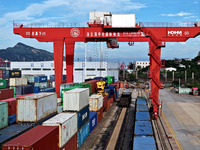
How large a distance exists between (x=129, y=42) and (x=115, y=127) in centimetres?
1294

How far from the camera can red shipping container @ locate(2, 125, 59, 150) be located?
10.2 metres

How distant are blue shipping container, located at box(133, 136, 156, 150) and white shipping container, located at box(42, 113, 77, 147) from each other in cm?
498

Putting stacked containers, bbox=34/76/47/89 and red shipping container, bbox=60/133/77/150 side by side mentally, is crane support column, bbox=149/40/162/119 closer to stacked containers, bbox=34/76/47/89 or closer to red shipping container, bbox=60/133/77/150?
red shipping container, bbox=60/133/77/150

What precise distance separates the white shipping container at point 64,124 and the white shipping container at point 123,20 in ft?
50.3

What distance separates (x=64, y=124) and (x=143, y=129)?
24.3 feet

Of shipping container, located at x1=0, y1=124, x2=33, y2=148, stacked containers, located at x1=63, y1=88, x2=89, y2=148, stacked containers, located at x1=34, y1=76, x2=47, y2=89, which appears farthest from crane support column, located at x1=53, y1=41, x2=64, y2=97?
stacked containers, located at x1=34, y1=76, x2=47, y2=89

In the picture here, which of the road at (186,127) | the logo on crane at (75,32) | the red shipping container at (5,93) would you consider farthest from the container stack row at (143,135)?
the red shipping container at (5,93)

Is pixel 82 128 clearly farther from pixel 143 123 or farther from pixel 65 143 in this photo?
pixel 143 123

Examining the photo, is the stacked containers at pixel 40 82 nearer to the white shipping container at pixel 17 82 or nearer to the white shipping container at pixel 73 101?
the white shipping container at pixel 17 82

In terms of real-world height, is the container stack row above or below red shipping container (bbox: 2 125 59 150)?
below

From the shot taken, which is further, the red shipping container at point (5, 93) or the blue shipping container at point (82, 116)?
the red shipping container at point (5, 93)

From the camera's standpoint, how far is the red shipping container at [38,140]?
10.2m

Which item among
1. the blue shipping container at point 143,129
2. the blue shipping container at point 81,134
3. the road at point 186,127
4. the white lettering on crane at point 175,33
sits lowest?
the road at point 186,127

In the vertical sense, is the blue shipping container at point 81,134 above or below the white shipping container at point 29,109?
below
